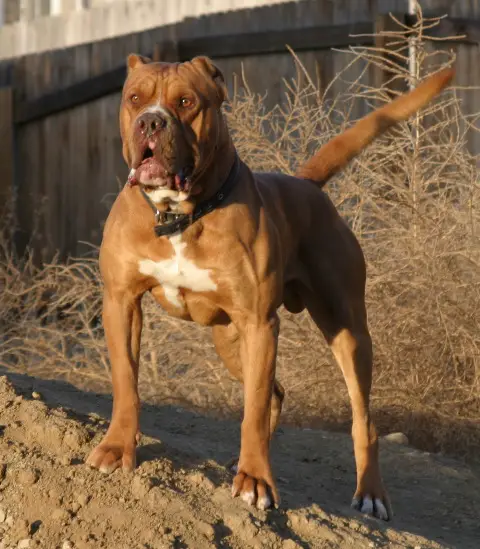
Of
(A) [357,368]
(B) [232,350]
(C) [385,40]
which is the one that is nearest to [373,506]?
(A) [357,368]

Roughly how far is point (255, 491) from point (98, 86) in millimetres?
7216

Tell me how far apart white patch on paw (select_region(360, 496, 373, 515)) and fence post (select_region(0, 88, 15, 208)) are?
7.09 meters

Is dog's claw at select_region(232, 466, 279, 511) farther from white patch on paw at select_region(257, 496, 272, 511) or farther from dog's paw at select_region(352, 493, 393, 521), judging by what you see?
dog's paw at select_region(352, 493, 393, 521)

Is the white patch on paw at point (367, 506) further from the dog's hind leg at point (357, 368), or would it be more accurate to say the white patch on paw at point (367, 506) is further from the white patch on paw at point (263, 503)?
the white patch on paw at point (263, 503)

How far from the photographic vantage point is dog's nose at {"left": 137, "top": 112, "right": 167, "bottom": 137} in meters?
4.54

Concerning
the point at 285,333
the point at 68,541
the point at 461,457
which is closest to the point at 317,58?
the point at 285,333

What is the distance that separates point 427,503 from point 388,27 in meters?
4.31

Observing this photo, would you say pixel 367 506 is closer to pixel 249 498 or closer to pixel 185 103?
pixel 249 498


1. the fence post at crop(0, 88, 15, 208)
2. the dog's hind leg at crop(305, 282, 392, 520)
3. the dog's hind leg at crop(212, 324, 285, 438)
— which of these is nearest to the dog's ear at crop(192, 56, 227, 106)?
the dog's hind leg at crop(212, 324, 285, 438)

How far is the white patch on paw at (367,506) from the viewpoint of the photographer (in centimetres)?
564

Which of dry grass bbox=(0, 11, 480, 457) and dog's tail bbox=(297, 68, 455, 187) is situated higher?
dog's tail bbox=(297, 68, 455, 187)

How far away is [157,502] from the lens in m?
4.62

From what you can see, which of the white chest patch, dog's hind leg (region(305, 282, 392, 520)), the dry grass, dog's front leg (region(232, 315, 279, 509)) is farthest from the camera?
the dry grass

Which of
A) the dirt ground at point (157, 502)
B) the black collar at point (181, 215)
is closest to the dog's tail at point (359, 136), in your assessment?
the black collar at point (181, 215)
